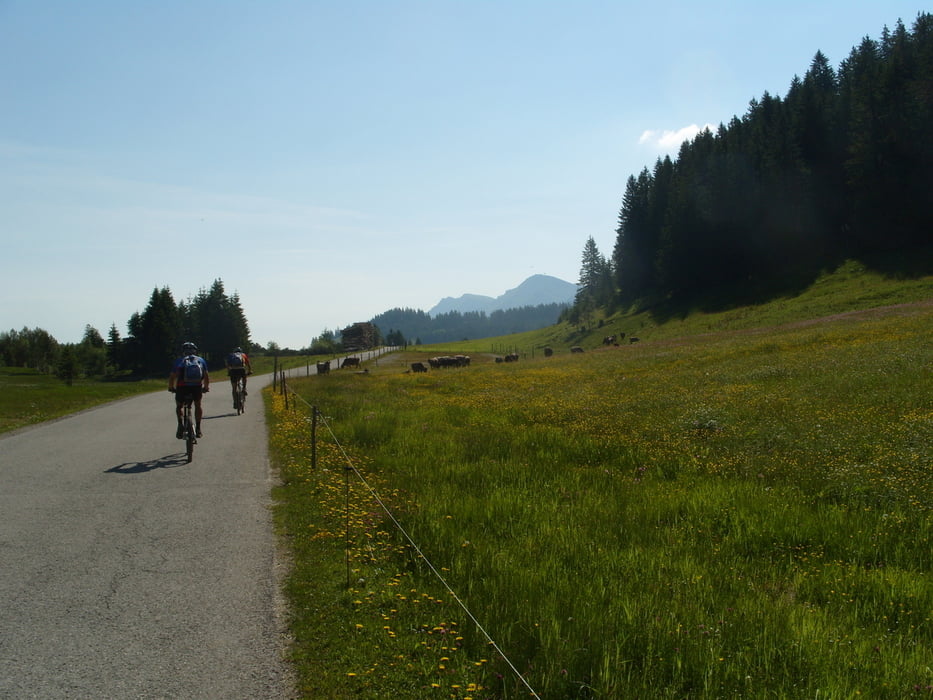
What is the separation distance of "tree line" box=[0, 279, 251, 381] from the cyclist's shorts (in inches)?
2972

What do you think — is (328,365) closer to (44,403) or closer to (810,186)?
(44,403)

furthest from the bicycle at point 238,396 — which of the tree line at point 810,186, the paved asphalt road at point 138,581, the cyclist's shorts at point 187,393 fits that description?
the tree line at point 810,186

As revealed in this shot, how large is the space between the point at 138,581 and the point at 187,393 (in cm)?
837

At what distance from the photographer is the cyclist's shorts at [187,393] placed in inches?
535

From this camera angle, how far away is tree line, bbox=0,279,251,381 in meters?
89.2

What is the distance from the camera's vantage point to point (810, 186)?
221 feet

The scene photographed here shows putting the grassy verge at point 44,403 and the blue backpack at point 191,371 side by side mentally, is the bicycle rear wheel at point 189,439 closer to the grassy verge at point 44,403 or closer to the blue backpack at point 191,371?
the blue backpack at point 191,371

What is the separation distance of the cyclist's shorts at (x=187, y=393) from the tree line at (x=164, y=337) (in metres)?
75.5

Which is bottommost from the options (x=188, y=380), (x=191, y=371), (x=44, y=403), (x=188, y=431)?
(x=188, y=431)

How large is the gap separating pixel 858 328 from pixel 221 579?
33.2m

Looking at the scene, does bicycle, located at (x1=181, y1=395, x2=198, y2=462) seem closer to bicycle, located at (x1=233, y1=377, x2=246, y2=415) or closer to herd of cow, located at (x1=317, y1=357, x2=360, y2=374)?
bicycle, located at (x1=233, y1=377, x2=246, y2=415)

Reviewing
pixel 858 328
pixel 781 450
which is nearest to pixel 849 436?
pixel 781 450

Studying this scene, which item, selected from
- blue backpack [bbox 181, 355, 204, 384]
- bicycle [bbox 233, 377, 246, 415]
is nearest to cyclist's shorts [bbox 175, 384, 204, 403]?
blue backpack [bbox 181, 355, 204, 384]

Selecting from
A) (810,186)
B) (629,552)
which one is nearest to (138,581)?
(629,552)
